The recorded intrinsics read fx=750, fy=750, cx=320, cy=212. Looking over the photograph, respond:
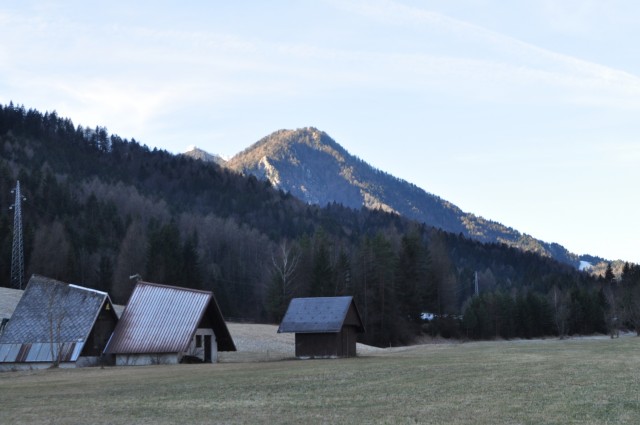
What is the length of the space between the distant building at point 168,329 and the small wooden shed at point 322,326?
6048 millimetres

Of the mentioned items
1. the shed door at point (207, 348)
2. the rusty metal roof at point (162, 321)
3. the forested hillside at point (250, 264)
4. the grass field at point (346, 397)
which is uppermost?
the forested hillside at point (250, 264)

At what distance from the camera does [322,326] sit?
5825 centimetres

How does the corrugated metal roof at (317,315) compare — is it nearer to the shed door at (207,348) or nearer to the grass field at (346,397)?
the shed door at (207,348)

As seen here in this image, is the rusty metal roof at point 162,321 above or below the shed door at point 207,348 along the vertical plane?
above

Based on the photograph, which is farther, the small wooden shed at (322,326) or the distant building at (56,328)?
the small wooden shed at (322,326)

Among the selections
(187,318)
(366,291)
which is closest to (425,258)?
(366,291)

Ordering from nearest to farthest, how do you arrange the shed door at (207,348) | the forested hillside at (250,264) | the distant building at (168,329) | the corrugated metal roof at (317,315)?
the distant building at (168,329) < the shed door at (207,348) < the corrugated metal roof at (317,315) < the forested hillside at (250,264)

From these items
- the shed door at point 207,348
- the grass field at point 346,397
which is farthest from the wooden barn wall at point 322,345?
the grass field at point 346,397

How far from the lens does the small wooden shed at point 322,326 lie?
58156mm

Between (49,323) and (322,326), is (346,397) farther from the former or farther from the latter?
(322,326)

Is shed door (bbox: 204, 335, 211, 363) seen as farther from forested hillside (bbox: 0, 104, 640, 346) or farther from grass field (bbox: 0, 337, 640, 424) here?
forested hillside (bbox: 0, 104, 640, 346)

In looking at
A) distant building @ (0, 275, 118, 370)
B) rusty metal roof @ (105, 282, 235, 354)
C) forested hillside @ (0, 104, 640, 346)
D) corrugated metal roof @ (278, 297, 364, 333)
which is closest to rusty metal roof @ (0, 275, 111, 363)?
distant building @ (0, 275, 118, 370)

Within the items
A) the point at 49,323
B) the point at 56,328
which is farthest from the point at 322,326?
the point at 49,323

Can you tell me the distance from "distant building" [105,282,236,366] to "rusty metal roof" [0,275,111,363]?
2.39m
